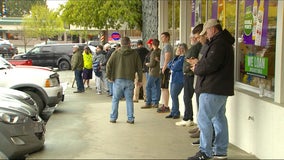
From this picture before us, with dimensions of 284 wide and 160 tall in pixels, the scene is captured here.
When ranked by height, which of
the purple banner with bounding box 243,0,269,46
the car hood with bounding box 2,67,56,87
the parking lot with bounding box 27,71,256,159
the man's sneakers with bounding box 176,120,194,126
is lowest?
the parking lot with bounding box 27,71,256,159

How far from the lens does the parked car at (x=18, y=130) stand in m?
5.48

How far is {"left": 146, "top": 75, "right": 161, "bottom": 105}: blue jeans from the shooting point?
10.1 meters

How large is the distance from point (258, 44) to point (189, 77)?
4.74ft

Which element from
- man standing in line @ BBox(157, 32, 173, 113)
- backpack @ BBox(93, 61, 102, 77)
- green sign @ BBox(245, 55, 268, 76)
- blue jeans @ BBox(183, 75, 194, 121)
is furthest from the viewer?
backpack @ BBox(93, 61, 102, 77)

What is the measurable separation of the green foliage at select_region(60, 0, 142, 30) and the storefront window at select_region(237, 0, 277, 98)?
33.5 ft

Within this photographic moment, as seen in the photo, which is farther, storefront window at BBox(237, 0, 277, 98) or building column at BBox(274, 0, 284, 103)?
storefront window at BBox(237, 0, 277, 98)

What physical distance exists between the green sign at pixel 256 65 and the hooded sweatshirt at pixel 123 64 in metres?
2.39

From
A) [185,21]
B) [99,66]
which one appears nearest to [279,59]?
[185,21]

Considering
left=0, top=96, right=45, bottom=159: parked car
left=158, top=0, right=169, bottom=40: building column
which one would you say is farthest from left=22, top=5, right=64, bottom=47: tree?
left=0, top=96, right=45, bottom=159: parked car

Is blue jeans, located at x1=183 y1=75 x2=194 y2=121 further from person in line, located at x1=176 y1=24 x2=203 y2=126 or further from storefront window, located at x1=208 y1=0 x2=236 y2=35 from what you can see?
storefront window, located at x1=208 y1=0 x2=236 y2=35

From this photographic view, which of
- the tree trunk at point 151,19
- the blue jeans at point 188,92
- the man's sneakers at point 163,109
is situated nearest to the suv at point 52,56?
the tree trunk at point 151,19

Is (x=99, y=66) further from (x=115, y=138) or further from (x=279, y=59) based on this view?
(x=279, y=59)

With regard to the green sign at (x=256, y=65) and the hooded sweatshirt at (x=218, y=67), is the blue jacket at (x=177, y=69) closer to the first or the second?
the green sign at (x=256, y=65)

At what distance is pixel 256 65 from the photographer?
21.2 ft
